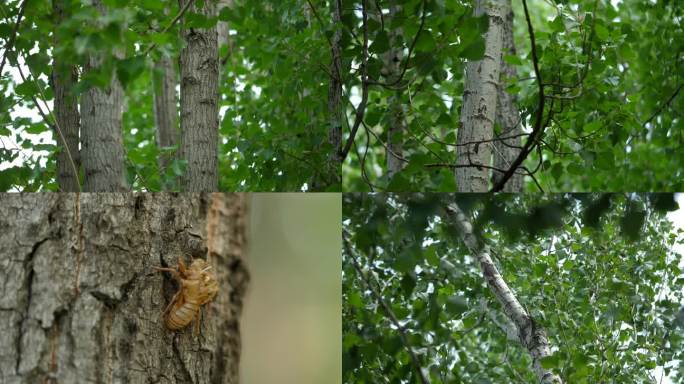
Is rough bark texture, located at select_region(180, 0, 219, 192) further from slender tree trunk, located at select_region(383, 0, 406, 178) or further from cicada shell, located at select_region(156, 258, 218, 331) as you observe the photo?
cicada shell, located at select_region(156, 258, 218, 331)

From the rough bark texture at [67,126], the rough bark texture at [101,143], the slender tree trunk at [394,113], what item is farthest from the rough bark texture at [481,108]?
the rough bark texture at [67,126]

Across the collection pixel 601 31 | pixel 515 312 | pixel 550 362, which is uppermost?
pixel 601 31

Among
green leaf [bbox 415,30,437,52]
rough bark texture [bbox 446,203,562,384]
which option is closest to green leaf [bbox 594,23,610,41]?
green leaf [bbox 415,30,437,52]

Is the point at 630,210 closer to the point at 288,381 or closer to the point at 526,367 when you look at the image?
the point at 526,367

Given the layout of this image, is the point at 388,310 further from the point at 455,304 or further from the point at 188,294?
the point at 188,294

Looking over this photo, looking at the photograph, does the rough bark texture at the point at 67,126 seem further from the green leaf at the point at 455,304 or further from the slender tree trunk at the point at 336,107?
the green leaf at the point at 455,304

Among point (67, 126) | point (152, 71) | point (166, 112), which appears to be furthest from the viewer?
point (166, 112)

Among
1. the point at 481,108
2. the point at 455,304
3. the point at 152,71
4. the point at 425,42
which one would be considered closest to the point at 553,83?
the point at 481,108
